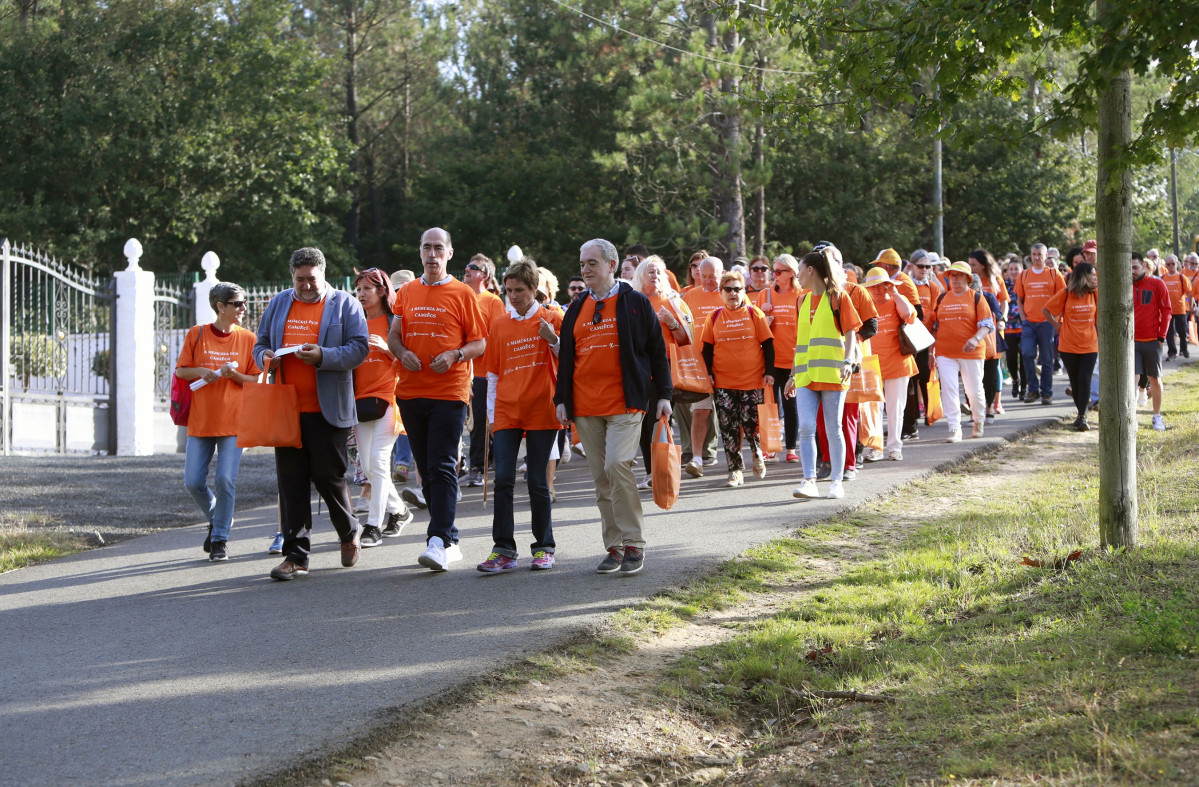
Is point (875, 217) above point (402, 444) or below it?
above

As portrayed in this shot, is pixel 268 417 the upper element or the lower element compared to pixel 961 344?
lower

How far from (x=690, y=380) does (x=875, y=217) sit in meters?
24.4

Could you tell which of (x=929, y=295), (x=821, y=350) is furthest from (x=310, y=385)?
(x=929, y=295)

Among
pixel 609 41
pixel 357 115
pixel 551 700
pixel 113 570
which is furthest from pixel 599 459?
pixel 357 115

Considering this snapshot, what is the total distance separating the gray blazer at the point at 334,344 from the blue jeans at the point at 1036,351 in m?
11.5

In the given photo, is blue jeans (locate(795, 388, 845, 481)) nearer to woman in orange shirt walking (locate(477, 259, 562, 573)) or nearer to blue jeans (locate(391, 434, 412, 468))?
woman in orange shirt walking (locate(477, 259, 562, 573))

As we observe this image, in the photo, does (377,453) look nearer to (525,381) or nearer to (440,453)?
(440,453)

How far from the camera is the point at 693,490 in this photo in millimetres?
10562

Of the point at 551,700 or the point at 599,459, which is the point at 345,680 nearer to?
the point at 551,700

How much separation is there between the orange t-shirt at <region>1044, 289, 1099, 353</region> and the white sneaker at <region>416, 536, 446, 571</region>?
29.5ft

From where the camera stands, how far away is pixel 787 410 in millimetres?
12445

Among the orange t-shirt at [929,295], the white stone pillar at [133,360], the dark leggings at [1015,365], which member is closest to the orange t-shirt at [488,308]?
the orange t-shirt at [929,295]

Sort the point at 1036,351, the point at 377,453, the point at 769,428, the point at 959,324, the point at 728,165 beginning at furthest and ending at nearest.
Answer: the point at 728,165 < the point at 1036,351 < the point at 959,324 < the point at 769,428 < the point at 377,453

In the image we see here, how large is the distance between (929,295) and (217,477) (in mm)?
8923
